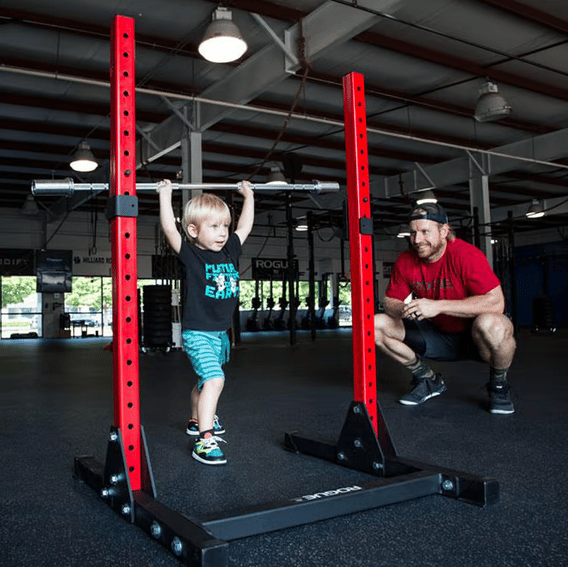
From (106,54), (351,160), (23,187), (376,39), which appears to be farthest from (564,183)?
(351,160)

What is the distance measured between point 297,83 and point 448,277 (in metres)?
4.16

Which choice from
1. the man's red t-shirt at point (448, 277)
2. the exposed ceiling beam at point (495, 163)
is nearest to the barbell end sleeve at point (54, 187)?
the man's red t-shirt at point (448, 277)

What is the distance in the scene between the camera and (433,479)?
→ 4.20 ft

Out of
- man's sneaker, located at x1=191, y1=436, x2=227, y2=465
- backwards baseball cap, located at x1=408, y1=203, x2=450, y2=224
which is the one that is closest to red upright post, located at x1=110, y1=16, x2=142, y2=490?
man's sneaker, located at x1=191, y1=436, x2=227, y2=465

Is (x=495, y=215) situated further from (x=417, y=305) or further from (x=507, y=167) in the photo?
(x=417, y=305)

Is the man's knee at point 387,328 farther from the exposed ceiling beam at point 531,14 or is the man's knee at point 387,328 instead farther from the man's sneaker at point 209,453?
the exposed ceiling beam at point 531,14

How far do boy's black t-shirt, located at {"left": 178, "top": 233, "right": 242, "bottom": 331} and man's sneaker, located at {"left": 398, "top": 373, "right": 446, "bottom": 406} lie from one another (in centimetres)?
108

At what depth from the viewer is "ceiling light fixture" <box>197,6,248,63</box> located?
377cm

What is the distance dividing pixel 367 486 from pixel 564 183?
10.7 meters

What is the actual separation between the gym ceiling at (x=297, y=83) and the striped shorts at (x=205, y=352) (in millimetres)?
2548

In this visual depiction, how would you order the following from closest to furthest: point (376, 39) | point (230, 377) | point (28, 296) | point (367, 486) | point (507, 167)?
→ 1. point (367, 486)
2. point (230, 377)
3. point (376, 39)
4. point (507, 167)
5. point (28, 296)

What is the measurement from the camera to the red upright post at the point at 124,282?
1199 millimetres

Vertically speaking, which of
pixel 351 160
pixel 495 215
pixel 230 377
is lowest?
pixel 230 377

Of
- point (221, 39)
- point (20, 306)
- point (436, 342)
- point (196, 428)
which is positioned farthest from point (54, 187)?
point (20, 306)
